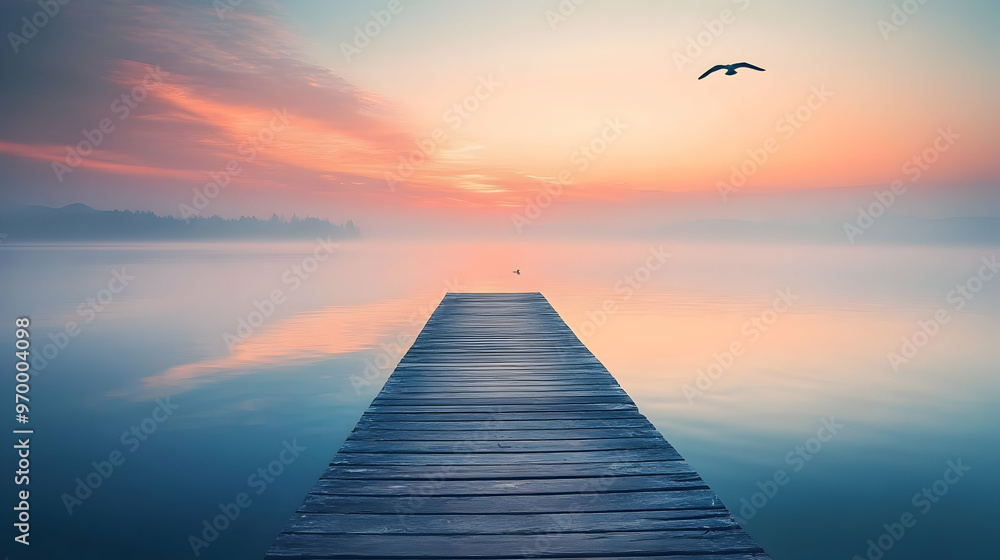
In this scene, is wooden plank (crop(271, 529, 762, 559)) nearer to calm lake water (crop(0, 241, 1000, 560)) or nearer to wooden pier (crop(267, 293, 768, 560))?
wooden pier (crop(267, 293, 768, 560))

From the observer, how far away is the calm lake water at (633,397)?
554 cm

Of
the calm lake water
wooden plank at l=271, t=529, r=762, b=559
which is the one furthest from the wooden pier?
the calm lake water

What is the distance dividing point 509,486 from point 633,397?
6.84 meters

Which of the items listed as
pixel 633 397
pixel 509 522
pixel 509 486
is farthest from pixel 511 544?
pixel 633 397

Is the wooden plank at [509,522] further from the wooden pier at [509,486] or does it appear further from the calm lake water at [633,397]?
the calm lake water at [633,397]

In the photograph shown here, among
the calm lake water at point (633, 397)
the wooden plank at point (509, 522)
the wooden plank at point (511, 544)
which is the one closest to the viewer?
the wooden plank at point (511, 544)

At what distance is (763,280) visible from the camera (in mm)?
32094

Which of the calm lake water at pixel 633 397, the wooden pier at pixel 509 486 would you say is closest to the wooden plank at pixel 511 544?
the wooden pier at pixel 509 486

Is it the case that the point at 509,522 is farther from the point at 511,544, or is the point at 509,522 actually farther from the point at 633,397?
the point at 633,397

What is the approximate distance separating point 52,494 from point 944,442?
424 inches

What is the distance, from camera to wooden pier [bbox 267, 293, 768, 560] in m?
Result: 2.77

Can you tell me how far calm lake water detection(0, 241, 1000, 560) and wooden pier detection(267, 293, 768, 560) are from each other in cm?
213

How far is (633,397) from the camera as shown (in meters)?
9.82

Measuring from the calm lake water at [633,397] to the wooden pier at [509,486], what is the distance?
83.8 inches
